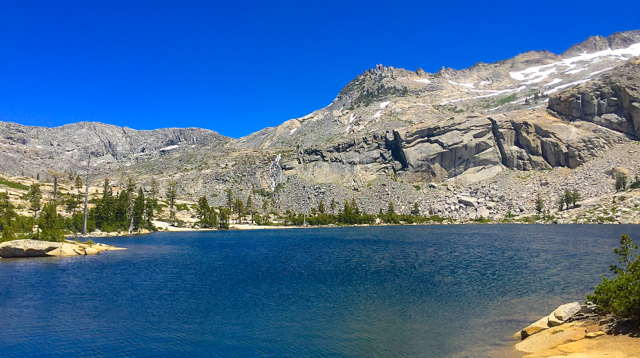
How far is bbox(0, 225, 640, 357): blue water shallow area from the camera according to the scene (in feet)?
60.6

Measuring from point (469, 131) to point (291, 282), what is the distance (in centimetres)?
15385

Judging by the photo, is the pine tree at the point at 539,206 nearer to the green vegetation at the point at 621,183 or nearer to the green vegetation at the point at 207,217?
the green vegetation at the point at 621,183

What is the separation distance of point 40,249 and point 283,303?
40416 millimetres

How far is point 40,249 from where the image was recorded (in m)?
49.8

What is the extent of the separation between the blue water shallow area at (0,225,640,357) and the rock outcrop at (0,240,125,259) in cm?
311

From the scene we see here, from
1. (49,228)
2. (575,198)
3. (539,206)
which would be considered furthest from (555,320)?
(539,206)

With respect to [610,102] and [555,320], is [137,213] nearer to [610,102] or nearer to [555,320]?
[555,320]

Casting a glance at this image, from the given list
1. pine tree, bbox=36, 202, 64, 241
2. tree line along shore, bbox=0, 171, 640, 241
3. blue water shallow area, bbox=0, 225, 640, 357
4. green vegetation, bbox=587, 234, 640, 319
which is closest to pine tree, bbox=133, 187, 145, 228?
tree line along shore, bbox=0, 171, 640, 241

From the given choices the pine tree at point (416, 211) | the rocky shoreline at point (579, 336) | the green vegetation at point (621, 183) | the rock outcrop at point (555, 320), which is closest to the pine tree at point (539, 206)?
the green vegetation at point (621, 183)

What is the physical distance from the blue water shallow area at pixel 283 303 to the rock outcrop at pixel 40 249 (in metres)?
3.11

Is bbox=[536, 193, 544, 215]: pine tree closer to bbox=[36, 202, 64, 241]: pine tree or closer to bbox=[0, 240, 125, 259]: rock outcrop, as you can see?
bbox=[0, 240, 125, 259]: rock outcrop

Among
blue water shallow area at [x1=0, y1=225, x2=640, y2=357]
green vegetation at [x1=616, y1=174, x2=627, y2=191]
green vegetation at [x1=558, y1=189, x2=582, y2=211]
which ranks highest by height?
green vegetation at [x1=616, y1=174, x2=627, y2=191]

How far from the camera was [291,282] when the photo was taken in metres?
34.2

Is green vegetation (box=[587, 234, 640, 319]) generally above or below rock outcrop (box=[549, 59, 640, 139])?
below
